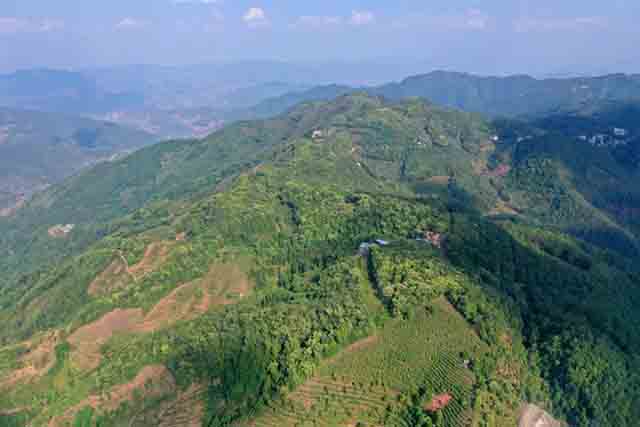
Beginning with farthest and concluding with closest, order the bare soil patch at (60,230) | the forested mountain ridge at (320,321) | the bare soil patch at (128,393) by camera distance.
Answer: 1. the bare soil patch at (60,230)
2. the bare soil patch at (128,393)
3. the forested mountain ridge at (320,321)

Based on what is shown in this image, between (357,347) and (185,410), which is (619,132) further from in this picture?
(185,410)

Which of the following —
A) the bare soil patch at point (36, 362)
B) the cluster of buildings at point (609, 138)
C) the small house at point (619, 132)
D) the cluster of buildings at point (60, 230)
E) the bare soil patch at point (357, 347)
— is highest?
the small house at point (619, 132)

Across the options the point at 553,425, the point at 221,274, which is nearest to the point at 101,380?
the point at 221,274

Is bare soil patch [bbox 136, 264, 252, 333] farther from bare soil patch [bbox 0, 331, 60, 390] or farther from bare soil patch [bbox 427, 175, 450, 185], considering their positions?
bare soil patch [bbox 427, 175, 450, 185]

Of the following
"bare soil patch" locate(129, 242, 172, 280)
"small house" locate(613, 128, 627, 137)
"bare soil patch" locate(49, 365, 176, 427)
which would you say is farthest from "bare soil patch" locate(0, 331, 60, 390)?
"small house" locate(613, 128, 627, 137)

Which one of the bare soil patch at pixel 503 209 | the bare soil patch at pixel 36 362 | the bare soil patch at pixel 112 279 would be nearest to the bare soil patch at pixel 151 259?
the bare soil patch at pixel 112 279

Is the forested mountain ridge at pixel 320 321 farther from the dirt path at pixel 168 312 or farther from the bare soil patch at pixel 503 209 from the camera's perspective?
the bare soil patch at pixel 503 209

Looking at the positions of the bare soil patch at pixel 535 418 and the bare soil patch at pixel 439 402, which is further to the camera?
the bare soil patch at pixel 535 418
